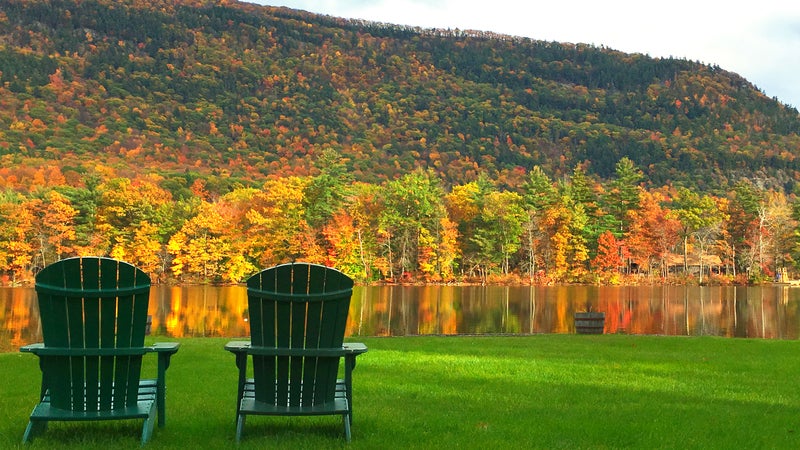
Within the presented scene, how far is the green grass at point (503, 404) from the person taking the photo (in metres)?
4.65

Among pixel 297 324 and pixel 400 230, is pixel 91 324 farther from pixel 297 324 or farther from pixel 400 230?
pixel 400 230

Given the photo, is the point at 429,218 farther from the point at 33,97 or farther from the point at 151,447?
the point at 33,97

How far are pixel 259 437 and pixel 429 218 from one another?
50.4 metres

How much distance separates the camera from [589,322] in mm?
14680

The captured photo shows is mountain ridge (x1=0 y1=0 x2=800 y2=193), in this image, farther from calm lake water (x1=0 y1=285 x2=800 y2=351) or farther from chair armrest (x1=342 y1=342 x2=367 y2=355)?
chair armrest (x1=342 y1=342 x2=367 y2=355)

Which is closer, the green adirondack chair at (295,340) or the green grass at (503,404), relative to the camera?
the green adirondack chair at (295,340)

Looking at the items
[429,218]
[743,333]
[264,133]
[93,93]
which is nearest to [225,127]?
[264,133]

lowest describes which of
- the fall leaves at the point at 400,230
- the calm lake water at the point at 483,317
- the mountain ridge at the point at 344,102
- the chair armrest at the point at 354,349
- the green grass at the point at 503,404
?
the calm lake water at the point at 483,317

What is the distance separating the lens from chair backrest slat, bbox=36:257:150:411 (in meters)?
4.34

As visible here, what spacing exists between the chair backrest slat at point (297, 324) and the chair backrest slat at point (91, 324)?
70 centimetres

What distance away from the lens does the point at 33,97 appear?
101 m

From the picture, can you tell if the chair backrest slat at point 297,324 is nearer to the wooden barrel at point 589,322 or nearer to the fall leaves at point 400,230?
the wooden barrel at point 589,322

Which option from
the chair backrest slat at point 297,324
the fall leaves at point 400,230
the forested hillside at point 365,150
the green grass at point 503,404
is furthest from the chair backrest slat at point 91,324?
the forested hillside at point 365,150

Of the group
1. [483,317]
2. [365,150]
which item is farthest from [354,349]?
[365,150]
